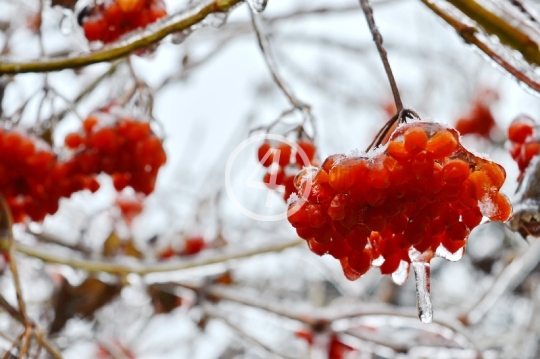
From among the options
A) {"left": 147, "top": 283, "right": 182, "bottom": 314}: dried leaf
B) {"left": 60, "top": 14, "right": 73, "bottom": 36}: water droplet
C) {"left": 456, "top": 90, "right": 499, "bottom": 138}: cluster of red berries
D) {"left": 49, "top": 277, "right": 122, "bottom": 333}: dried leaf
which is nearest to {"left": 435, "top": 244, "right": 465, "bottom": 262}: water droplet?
{"left": 60, "top": 14, "right": 73, "bottom": 36}: water droplet

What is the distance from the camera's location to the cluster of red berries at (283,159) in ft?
4.59

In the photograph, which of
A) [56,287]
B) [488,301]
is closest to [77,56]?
[56,287]

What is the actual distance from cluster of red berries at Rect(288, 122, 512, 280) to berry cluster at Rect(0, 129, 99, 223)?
31.5 inches

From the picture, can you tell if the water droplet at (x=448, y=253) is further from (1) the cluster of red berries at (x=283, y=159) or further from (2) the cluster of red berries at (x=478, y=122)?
(2) the cluster of red berries at (x=478, y=122)

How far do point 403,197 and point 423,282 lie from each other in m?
0.18

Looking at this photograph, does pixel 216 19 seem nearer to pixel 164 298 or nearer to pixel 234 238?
pixel 164 298

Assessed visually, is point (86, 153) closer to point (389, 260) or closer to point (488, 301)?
point (389, 260)

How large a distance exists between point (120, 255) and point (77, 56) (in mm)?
1441

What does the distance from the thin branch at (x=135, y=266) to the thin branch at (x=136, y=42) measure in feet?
2.28

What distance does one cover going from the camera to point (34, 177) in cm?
159

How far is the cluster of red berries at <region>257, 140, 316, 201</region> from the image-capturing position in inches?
55.1

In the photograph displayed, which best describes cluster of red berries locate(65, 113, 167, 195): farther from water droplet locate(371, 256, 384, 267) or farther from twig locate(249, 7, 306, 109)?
water droplet locate(371, 256, 384, 267)

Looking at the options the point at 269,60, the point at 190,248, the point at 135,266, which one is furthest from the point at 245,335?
the point at 269,60

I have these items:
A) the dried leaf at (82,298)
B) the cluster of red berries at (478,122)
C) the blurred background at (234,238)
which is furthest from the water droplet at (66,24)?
the cluster of red berries at (478,122)
